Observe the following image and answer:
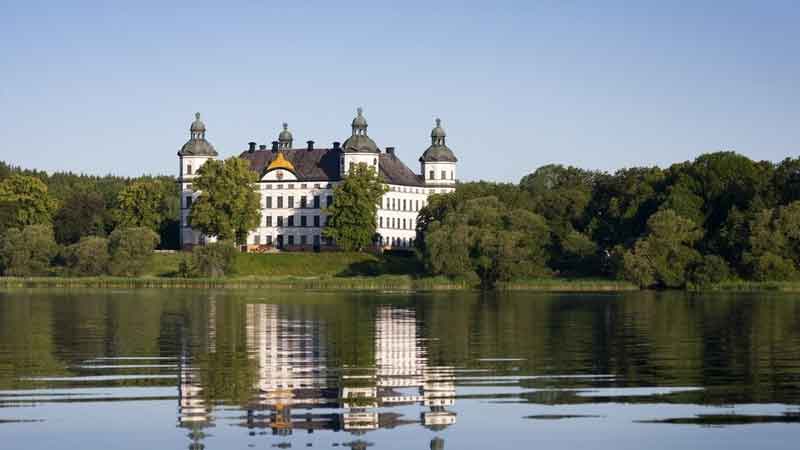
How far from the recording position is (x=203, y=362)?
1103 inches

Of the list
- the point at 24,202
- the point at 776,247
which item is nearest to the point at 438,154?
the point at 24,202

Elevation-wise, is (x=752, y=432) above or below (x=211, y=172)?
below

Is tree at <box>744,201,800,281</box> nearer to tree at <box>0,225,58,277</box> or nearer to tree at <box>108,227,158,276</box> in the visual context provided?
tree at <box>108,227,158,276</box>

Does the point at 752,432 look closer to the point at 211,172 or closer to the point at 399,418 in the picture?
the point at 399,418

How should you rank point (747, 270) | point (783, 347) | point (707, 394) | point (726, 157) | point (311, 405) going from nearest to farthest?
point (311, 405) < point (707, 394) < point (783, 347) < point (747, 270) < point (726, 157)

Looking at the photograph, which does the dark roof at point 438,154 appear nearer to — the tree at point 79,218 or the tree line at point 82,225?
the tree line at point 82,225

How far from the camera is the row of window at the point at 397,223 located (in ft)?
444

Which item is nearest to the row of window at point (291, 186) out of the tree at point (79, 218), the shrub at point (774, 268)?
the tree at point (79, 218)

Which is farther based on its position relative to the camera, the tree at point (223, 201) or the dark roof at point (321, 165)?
the dark roof at point (321, 165)

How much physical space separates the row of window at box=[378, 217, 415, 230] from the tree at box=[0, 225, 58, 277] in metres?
38.7

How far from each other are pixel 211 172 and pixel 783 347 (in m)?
91.0

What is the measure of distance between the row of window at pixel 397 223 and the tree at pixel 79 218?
25.1 metres

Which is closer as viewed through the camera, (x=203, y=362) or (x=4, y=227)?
(x=203, y=362)

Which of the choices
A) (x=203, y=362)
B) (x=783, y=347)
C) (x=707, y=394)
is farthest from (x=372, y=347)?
Result: (x=707, y=394)
